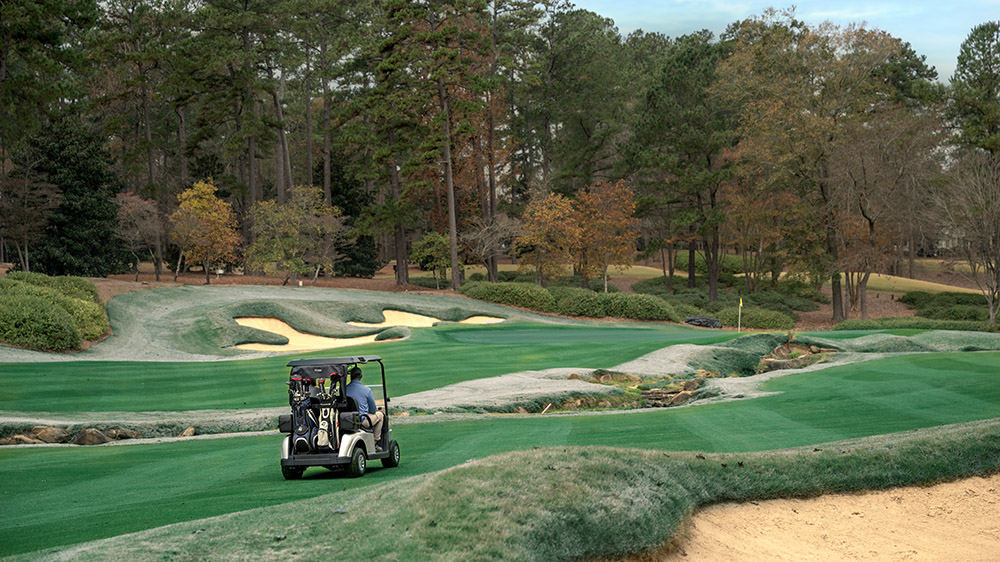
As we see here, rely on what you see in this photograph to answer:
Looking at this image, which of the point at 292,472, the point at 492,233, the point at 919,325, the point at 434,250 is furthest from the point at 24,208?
the point at 919,325

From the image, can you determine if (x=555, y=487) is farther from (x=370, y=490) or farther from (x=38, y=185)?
(x=38, y=185)

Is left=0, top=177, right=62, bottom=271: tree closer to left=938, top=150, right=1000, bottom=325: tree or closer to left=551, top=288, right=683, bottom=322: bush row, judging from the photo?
left=551, top=288, right=683, bottom=322: bush row

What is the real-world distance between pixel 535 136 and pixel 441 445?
51.2 m

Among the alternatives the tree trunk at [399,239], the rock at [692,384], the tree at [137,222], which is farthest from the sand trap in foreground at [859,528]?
the tree at [137,222]

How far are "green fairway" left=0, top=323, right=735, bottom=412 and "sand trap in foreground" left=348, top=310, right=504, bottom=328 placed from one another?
682 centimetres

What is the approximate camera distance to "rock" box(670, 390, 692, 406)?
1772cm

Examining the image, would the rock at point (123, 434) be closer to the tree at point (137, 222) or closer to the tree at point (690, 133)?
the tree at point (137, 222)

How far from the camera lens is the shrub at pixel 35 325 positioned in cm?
2364

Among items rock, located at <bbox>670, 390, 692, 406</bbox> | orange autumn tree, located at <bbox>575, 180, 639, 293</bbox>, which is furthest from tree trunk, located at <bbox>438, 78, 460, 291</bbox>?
rock, located at <bbox>670, 390, 692, 406</bbox>

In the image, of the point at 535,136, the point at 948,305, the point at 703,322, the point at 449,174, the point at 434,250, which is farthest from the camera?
the point at 535,136

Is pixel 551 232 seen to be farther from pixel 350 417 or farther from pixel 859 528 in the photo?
pixel 859 528

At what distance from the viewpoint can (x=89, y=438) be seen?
Result: 1377cm

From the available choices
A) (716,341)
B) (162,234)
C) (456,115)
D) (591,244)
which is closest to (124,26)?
(162,234)

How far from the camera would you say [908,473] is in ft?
32.4
